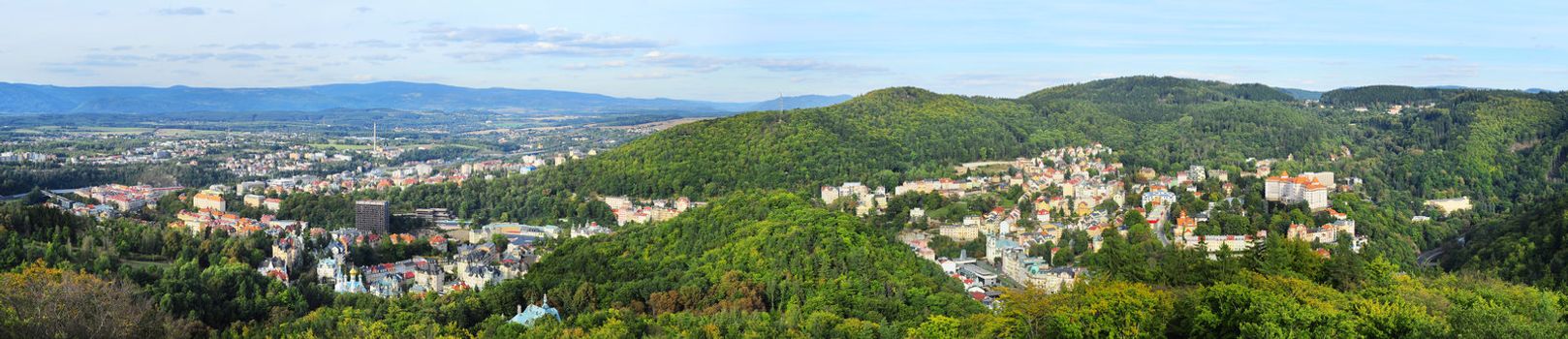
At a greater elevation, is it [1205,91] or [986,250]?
[1205,91]

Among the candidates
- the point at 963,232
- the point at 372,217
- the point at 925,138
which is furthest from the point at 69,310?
the point at 925,138

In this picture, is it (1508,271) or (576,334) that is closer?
(576,334)

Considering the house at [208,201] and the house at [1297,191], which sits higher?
the house at [1297,191]

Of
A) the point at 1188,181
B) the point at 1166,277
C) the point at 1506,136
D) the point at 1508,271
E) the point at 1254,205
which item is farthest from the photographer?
the point at 1506,136

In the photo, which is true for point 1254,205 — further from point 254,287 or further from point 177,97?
Answer: point 177,97

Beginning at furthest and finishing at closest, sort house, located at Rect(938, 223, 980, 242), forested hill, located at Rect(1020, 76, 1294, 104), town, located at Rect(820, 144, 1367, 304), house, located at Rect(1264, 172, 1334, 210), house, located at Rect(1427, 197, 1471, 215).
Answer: forested hill, located at Rect(1020, 76, 1294, 104), house, located at Rect(1427, 197, 1471, 215), house, located at Rect(1264, 172, 1334, 210), house, located at Rect(938, 223, 980, 242), town, located at Rect(820, 144, 1367, 304)

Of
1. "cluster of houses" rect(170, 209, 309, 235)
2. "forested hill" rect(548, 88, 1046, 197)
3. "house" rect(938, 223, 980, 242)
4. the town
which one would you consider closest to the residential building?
"cluster of houses" rect(170, 209, 309, 235)

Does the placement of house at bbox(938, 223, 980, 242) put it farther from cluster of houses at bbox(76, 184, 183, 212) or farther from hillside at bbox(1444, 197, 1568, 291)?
cluster of houses at bbox(76, 184, 183, 212)

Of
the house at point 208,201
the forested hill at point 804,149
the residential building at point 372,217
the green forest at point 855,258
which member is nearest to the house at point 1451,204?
the green forest at point 855,258

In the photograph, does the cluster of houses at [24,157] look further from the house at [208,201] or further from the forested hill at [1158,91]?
the forested hill at [1158,91]

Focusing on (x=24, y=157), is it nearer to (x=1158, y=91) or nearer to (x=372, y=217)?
(x=372, y=217)

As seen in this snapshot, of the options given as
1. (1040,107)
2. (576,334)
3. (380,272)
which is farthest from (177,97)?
(576,334)
